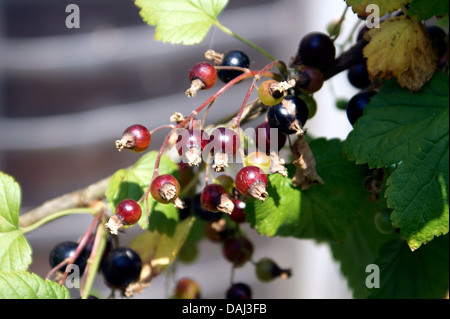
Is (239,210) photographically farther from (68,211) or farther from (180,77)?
(180,77)

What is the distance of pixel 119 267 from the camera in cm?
68

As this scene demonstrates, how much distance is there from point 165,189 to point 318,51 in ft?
0.87

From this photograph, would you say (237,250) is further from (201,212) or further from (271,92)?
(271,92)

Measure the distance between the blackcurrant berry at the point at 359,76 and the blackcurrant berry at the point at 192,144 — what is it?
0.85 ft

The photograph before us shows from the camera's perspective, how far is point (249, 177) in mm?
565

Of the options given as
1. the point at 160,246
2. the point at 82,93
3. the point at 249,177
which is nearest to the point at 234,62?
the point at 249,177

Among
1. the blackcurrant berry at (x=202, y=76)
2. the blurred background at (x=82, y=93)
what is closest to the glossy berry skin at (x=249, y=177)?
the blackcurrant berry at (x=202, y=76)

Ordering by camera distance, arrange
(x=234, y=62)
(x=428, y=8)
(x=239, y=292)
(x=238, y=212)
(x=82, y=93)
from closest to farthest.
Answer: (x=428, y=8) < (x=234, y=62) < (x=238, y=212) < (x=239, y=292) < (x=82, y=93)

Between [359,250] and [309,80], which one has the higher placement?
[309,80]

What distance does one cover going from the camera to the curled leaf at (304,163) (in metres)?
0.64

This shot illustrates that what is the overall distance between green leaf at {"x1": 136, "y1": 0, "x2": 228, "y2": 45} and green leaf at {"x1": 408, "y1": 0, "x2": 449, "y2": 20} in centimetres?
26

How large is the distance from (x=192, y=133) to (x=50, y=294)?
25cm
